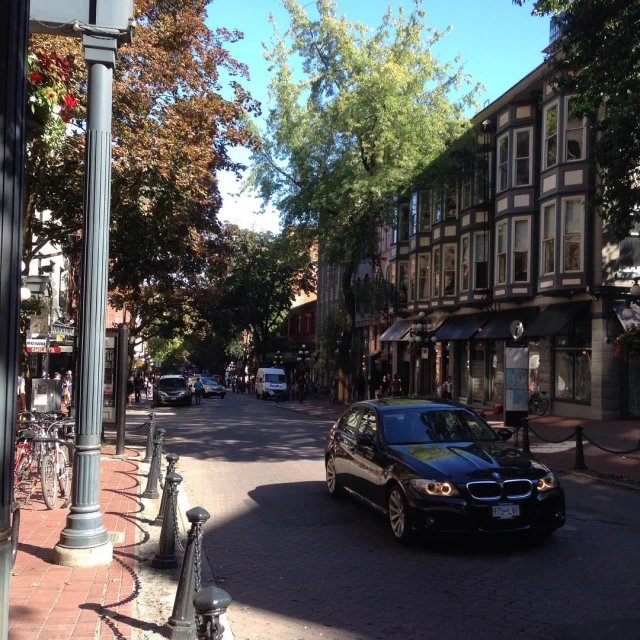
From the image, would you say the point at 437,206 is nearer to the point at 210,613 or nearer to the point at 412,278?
the point at 412,278

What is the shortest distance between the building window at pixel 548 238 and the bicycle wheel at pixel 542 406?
4734 millimetres

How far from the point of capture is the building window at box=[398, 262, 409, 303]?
42.7 m

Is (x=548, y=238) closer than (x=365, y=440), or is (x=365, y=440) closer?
(x=365, y=440)

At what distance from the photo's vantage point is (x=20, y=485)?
9977 millimetres

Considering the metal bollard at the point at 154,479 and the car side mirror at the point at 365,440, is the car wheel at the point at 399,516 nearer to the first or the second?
Result: the car side mirror at the point at 365,440

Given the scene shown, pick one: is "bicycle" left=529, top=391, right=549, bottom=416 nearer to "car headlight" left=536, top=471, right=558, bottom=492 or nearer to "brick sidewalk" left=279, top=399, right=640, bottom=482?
"brick sidewalk" left=279, top=399, right=640, bottom=482

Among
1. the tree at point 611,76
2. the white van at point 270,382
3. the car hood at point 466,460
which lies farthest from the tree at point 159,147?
the white van at point 270,382

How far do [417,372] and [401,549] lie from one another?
112 ft

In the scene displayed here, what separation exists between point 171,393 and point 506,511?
34586mm

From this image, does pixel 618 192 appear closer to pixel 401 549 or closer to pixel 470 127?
pixel 401 549

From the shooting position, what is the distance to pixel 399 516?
7.92 m

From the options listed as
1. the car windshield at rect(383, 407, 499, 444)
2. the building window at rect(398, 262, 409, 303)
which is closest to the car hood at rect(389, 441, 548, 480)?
the car windshield at rect(383, 407, 499, 444)

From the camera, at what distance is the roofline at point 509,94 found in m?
27.1

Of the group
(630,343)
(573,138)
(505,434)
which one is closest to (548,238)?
(573,138)
